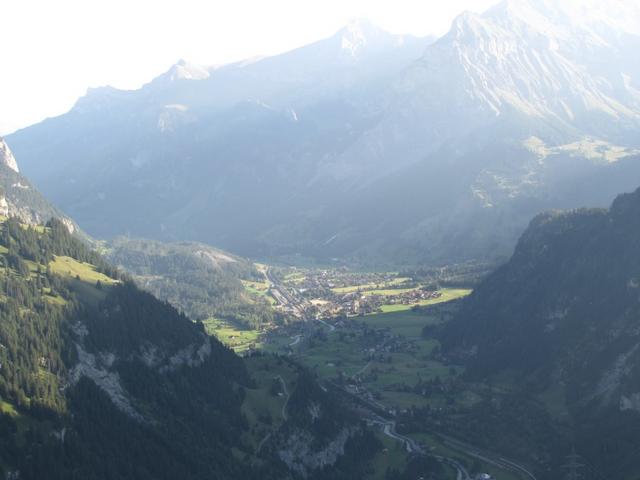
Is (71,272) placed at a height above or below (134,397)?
above

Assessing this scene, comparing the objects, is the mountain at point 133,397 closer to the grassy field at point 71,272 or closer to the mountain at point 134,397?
the mountain at point 134,397

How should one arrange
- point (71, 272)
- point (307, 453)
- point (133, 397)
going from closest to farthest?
point (133, 397) → point (307, 453) → point (71, 272)

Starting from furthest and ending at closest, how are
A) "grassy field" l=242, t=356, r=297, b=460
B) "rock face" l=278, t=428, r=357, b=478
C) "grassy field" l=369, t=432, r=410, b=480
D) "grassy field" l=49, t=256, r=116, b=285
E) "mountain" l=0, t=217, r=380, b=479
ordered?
"grassy field" l=49, t=256, r=116, b=285
"grassy field" l=369, t=432, r=410, b=480
"grassy field" l=242, t=356, r=297, b=460
"rock face" l=278, t=428, r=357, b=478
"mountain" l=0, t=217, r=380, b=479

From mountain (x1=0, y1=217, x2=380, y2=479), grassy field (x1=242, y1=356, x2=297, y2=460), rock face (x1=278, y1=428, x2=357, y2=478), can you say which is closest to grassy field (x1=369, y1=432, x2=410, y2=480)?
mountain (x1=0, y1=217, x2=380, y2=479)

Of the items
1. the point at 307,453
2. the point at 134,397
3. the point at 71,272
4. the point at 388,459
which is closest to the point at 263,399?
the point at 307,453

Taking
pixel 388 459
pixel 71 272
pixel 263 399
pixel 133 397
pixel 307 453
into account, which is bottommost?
pixel 388 459

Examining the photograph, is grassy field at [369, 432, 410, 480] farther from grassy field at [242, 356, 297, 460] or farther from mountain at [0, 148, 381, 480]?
grassy field at [242, 356, 297, 460]

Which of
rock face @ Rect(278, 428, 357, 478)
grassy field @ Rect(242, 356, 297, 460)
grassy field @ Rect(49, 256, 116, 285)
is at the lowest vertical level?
rock face @ Rect(278, 428, 357, 478)

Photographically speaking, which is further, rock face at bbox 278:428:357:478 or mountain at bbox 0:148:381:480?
rock face at bbox 278:428:357:478

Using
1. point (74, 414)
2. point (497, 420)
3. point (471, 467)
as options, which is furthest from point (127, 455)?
point (497, 420)

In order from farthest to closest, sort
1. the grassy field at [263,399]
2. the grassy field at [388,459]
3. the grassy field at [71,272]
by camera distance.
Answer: the grassy field at [71,272] < the grassy field at [388,459] < the grassy field at [263,399]

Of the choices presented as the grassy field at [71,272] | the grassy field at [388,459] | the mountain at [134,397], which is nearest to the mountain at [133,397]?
the mountain at [134,397]

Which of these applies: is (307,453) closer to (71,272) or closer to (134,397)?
(134,397)
